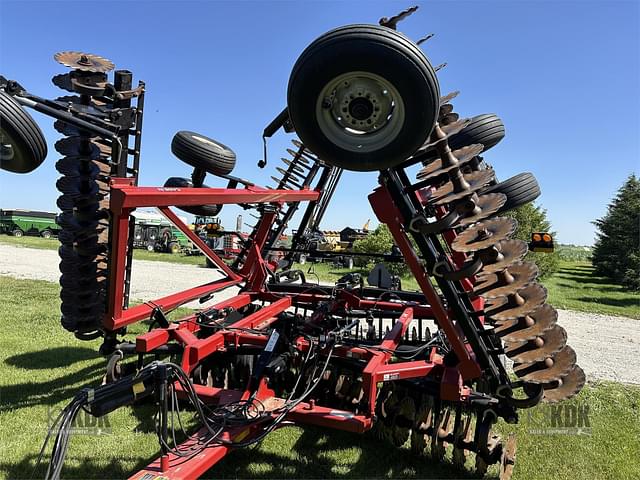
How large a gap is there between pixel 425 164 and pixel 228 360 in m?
2.85

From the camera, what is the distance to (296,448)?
13.5 feet

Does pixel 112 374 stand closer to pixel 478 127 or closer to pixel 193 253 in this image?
pixel 478 127

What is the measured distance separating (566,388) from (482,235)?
4.28 ft

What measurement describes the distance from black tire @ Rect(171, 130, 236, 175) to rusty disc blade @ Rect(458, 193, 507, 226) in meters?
3.03

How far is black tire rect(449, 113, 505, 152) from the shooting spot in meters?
4.17

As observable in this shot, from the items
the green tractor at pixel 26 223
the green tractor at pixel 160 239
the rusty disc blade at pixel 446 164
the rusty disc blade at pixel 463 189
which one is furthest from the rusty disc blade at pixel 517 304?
the green tractor at pixel 26 223

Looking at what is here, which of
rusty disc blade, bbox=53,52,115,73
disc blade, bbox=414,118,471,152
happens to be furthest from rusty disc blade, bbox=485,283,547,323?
rusty disc blade, bbox=53,52,115,73

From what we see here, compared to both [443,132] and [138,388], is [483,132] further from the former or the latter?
[138,388]

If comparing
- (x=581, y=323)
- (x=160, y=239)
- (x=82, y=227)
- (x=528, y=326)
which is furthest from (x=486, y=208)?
(x=160, y=239)

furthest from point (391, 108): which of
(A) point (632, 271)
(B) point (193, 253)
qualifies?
(B) point (193, 253)

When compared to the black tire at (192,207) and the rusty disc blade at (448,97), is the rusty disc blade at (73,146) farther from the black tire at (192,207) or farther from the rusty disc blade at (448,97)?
the rusty disc blade at (448,97)

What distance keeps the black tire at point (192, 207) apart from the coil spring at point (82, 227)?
3.19 ft

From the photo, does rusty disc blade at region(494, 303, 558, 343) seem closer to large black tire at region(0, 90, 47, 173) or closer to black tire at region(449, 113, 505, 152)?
black tire at region(449, 113, 505, 152)

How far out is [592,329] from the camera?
10586 millimetres
